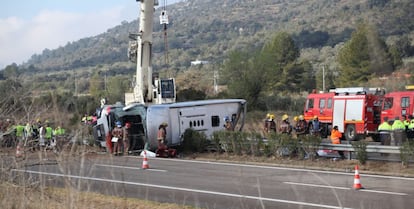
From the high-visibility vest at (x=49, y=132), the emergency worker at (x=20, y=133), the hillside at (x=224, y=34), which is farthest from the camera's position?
the hillside at (x=224, y=34)

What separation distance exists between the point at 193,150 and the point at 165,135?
1354mm

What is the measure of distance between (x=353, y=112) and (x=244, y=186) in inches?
665

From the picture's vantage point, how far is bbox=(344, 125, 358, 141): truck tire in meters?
29.6

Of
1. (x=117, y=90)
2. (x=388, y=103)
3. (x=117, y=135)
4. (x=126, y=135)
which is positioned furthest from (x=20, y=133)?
(x=117, y=90)

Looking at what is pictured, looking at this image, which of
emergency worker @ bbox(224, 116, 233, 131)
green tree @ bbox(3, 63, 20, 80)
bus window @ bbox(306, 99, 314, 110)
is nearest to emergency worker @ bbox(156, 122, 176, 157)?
emergency worker @ bbox(224, 116, 233, 131)

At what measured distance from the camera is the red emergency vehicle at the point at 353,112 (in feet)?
97.9

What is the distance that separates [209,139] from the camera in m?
24.0

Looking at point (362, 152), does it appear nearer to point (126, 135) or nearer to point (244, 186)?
point (244, 186)

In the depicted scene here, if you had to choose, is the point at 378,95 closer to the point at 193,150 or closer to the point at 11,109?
the point at 193,150

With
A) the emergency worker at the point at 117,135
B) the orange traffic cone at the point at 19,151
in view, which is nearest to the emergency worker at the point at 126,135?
the emergency worker at the point at 117,135

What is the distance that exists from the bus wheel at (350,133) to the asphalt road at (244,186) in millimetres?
11555

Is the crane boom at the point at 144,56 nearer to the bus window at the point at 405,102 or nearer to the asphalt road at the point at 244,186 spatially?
the asphalt road at the point at 244,186

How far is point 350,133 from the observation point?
30.5m

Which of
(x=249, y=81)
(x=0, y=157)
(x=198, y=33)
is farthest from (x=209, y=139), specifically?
(x=198, y=33)
